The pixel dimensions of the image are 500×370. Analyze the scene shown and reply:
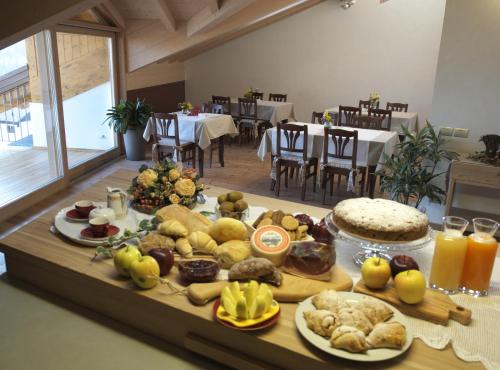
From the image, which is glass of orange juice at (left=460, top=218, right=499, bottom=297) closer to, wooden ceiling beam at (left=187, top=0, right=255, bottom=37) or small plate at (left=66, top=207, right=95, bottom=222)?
small plate at (left=66, top=207, right=95, bottom=222)

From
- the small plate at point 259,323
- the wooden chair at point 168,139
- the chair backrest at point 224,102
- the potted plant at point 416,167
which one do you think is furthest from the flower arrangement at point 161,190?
the chair backrest at point 224,102

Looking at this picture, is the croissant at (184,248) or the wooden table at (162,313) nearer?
the wooden table at (162,313)

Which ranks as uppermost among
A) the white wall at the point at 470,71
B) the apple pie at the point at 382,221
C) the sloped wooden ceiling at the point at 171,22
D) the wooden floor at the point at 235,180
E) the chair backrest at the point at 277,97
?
the sloped wooden ceiling at the point at 171,22

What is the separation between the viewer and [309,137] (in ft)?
14.1

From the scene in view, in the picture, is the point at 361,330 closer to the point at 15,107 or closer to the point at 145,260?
the point at 145,260

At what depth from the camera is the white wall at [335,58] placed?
6.86 meters

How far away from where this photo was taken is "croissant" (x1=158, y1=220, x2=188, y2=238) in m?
1.53

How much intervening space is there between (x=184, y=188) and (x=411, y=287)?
1003 millimetres

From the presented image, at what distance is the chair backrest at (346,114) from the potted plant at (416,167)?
79.6 inches

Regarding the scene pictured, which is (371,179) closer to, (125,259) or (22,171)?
(125,259)

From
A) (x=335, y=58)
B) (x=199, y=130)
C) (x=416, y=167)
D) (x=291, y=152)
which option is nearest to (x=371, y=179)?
(x=416, y=167)

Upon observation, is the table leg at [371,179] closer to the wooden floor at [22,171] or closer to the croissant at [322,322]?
the croissant at [322,322]

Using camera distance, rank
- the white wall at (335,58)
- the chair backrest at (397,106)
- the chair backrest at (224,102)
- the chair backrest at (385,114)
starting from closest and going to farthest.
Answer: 1. the chair backrest at (385,114)
2. the chair backrest at (397,106)
3. the chair backrest at (224,102)
4. the white wall at (335,58)

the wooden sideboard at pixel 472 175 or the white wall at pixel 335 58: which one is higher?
the white wall at pixel 335 58
